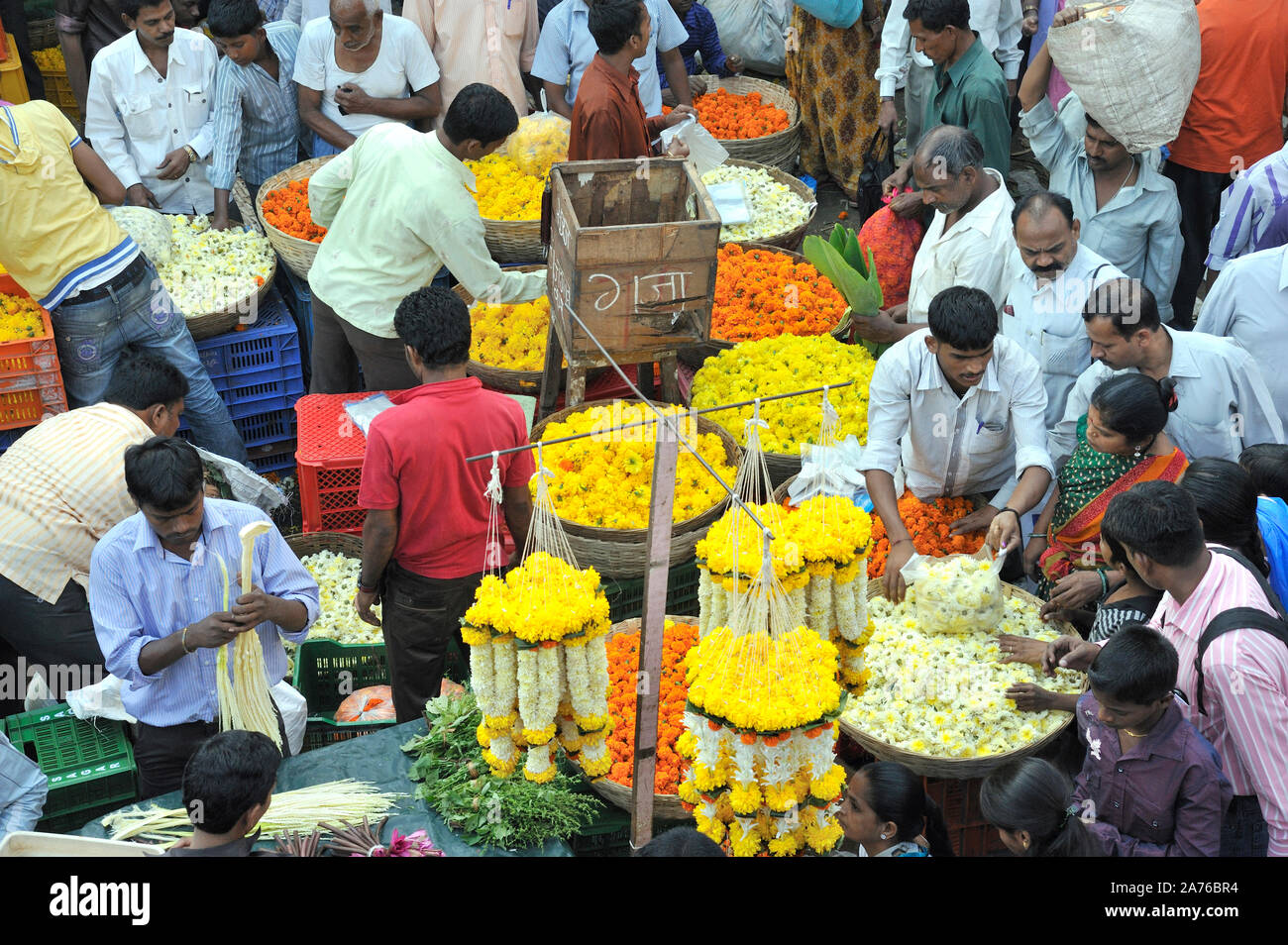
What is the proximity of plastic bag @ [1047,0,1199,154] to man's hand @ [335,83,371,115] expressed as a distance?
382cm

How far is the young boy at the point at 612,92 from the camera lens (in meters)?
6.18

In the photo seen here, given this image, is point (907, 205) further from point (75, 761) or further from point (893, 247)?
point (75, 761)

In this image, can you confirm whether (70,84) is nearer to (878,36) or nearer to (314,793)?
(878,36)

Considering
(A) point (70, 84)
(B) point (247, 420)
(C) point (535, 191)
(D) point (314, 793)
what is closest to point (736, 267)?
(C) point (535, 191)

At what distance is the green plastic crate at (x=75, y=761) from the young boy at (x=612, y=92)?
345 centimetres

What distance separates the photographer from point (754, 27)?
9867 millimetres

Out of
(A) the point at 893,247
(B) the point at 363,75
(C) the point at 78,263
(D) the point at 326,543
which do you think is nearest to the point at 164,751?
(D) the point at 326,543

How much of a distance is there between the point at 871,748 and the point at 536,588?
4.62 feet

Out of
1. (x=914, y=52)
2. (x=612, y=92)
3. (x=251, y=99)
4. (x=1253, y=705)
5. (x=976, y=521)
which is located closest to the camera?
(x=1253, y=705)

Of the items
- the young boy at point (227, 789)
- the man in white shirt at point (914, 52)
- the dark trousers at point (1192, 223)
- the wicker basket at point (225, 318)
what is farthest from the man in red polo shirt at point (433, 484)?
the man in white shirt at point (914, 52)

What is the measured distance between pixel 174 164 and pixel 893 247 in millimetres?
4018

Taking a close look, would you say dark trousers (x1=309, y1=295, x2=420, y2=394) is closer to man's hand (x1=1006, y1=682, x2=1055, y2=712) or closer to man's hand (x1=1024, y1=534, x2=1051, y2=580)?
man's hand (x1=1024, y1=534, x2=1051, y2=580)

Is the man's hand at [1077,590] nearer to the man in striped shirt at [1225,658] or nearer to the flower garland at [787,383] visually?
Result: the man in striped shirt at [1225,658]
